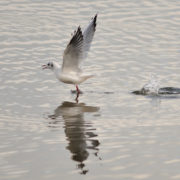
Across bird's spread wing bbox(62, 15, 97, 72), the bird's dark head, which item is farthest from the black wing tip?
the bird's dark head

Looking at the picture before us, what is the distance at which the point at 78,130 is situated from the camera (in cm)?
890

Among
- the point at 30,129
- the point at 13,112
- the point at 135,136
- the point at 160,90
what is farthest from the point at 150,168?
the point at 160,90

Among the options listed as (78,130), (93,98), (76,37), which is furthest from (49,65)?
(78,130)

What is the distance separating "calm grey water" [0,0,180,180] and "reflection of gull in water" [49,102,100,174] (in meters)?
0.01

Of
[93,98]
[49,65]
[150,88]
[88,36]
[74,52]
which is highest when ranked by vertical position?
[88,36]

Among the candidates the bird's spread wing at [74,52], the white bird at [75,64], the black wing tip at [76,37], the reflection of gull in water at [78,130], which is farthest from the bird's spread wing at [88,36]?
the reflection of gull in water at [78,130]

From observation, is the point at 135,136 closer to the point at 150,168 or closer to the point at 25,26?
the point at 150,168

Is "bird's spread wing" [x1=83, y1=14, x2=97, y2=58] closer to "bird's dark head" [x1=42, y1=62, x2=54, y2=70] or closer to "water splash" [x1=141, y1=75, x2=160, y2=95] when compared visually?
"bird's dark head" [x1=42, y1=62, x2=54, y2=70]

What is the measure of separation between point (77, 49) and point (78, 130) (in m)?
2.64

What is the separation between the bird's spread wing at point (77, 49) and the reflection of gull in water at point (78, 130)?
97 centimetres

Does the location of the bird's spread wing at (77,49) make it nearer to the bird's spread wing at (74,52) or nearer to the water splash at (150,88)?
the bird's spread wing at (74,52)

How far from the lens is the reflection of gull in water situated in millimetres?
7844

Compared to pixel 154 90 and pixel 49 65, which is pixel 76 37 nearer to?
pixel 49 65

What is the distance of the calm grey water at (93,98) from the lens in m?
7.51
